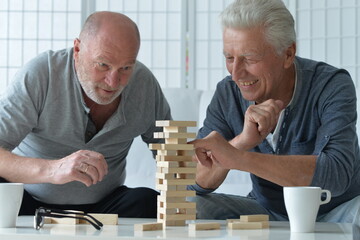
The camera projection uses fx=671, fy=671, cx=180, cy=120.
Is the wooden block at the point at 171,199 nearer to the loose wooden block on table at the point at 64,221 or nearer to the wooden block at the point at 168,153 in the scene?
the wooden block at the point at 168,153

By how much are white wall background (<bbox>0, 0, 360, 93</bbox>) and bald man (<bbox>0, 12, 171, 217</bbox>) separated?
5.79ft

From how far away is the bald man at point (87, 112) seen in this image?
229 cm

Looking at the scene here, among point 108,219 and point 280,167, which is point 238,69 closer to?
point 280,167

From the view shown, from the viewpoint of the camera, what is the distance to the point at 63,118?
2.46m

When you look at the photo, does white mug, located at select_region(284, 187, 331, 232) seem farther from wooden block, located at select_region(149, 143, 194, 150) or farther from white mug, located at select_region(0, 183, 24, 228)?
white mug, located at select_region(0, 183, 24, 228)

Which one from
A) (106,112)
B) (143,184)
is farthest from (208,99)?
(106,112)

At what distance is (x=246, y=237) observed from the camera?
150 cm

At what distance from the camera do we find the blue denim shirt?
201 centimetres

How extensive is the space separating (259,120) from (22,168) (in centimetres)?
77

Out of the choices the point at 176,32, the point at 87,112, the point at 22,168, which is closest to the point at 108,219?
the point at 22,168

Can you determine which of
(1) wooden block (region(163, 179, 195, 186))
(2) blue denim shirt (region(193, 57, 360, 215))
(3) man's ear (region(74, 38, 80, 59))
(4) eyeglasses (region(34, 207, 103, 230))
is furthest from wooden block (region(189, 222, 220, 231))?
(3) man's ear (region(74, 38, 80, 59))

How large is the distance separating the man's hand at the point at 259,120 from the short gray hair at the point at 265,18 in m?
0.27

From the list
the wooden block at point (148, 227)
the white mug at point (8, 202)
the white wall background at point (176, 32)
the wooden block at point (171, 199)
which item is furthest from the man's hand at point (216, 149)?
the white wall background at point (176, 32)

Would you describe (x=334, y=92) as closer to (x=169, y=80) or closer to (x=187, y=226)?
(x=187, y=226)
